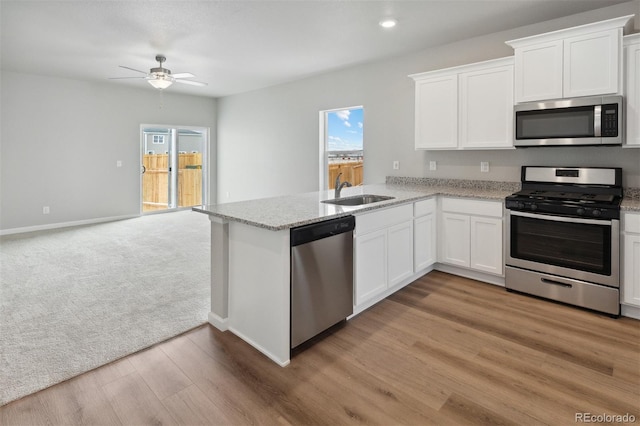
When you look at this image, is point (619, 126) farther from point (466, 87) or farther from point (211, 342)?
point (211, 342)

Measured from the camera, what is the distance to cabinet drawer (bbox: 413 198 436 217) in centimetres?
343

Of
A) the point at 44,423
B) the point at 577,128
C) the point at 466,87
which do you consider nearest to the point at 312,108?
the point at 466,87

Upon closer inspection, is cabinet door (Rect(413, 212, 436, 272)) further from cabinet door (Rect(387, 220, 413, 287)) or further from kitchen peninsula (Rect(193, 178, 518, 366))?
kitchen peninsula (Rect(193, 178, 518, 366))

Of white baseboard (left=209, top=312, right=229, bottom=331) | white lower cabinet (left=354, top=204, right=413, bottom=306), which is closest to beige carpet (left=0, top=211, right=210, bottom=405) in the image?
white baseboard (left=209, top=312, right=229, bottom=331)

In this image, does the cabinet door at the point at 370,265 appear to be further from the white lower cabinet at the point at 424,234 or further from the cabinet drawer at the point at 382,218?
the white lower cabinet at the point at 424,234

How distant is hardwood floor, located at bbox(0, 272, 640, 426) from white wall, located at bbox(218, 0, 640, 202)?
1700mm

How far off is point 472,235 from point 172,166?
21.3 feet

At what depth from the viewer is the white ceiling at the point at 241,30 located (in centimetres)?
321

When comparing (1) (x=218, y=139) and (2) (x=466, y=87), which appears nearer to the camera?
(2) (x=466, y=87)

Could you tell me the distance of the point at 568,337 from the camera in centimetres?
249

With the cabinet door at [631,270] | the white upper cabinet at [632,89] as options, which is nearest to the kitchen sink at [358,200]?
the cabinet door at [631,270]

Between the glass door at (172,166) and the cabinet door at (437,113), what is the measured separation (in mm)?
5522

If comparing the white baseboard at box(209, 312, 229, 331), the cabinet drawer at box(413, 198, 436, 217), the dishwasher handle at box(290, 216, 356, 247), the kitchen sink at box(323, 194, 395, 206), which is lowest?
the white baseboard at box(209, 312, 229, 331)

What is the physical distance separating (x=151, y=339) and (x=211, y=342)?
43cm
